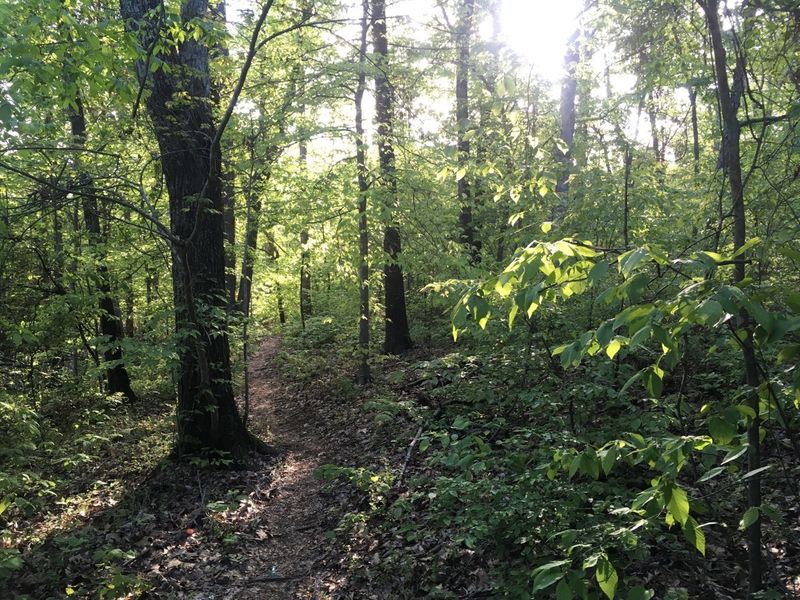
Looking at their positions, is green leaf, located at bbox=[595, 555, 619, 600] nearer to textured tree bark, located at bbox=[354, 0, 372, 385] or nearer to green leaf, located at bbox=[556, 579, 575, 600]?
green leaf, located at bbox=[556, 579, 575, 600]

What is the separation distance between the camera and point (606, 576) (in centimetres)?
182

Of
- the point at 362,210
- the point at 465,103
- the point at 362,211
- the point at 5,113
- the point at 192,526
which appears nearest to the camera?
the point at 5,113

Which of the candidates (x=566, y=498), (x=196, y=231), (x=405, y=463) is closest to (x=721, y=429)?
(x=566, y=498)

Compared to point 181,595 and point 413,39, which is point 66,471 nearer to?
point 181,595

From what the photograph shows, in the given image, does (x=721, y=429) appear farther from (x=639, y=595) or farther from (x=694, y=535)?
(x=639, y=595)

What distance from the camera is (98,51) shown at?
4496 millimetres

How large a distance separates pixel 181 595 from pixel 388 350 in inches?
343

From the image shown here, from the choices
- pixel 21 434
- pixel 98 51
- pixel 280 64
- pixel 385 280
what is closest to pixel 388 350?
pixel 385 280

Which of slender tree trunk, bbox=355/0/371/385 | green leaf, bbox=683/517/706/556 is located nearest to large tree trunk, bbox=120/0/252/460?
slender tree trunk, bbox=355/0/371/385


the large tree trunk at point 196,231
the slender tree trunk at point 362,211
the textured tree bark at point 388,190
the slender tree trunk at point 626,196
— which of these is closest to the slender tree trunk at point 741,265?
the slender tree trunk at point 626,196

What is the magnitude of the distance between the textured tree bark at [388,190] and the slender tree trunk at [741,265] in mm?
6669

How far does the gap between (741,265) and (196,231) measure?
633 centimetres

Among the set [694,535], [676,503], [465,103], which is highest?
[465,103]

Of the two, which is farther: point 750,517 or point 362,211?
point 362,211
